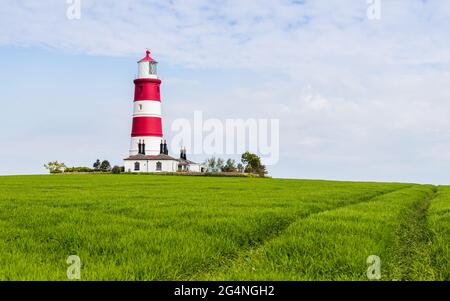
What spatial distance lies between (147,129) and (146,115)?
246 cm

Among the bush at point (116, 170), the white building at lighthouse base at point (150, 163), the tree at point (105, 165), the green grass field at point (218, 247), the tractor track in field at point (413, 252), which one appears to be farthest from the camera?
the tree at point (105, 165)

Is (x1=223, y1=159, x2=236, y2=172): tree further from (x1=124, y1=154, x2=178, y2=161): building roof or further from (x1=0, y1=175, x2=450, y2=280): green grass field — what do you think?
(x1=0, y1=175, x2=450, y2=280): green grass field

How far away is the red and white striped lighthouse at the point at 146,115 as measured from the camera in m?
82.0

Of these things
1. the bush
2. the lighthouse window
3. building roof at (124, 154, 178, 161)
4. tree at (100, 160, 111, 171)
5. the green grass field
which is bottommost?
the green grass field

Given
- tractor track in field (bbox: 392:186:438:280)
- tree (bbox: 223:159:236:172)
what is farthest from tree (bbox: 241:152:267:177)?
tractor track in field (bbox: 392:186:438:280)

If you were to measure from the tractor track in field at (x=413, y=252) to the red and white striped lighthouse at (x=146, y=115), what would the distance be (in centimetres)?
7010

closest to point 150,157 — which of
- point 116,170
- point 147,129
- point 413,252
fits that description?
point 147,129

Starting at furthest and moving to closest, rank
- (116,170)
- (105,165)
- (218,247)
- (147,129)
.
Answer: (105,165) → (116,170) → (147,129) → (218,247)

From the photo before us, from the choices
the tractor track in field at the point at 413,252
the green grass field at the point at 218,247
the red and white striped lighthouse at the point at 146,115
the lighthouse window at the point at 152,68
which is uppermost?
the lighthouse window at the point at 152,68

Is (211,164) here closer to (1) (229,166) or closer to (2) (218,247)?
(1) (229,166)

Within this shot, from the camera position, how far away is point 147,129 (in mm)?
81812

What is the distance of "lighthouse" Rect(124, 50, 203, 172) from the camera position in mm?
82062

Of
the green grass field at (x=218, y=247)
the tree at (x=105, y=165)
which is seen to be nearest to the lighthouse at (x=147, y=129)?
the tree at (x=105, y=165)

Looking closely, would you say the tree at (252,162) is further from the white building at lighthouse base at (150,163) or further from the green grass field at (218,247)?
the green grass field at (218,247)
